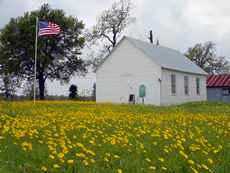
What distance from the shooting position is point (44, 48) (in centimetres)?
5706

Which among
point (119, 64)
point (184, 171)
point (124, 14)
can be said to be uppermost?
point (124, 14)

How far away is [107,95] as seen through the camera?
135 ft

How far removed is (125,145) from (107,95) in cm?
3415

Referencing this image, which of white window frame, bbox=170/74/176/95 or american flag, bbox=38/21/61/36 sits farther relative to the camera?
white window frame, bbox=170/74/176/95

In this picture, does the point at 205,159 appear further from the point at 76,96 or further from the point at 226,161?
the point at 76,96

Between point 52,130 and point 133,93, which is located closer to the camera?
point 52,130

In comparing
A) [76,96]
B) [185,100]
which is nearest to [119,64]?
[185,100]

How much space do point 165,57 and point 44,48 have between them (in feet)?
60.8

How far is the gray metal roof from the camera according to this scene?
39969 mm

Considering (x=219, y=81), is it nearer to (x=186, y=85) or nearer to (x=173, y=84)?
(x=186, y=85)

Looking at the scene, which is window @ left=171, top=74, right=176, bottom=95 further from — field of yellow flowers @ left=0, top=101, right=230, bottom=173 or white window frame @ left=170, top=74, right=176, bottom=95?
field of yellow flowers @ left=0, top=101, right=230, bottom=173

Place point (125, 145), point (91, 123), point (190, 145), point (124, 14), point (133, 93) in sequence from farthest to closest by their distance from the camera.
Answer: point (124, 14), point (133, 93), point (91, 123), point (190, 145), point (125, 145)

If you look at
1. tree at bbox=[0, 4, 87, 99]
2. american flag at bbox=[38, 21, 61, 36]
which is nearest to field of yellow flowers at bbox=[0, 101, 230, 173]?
american flag at bbox=[38, 21, 61, 36]

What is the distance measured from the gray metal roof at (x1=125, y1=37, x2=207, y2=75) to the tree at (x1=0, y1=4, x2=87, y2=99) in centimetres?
1514
